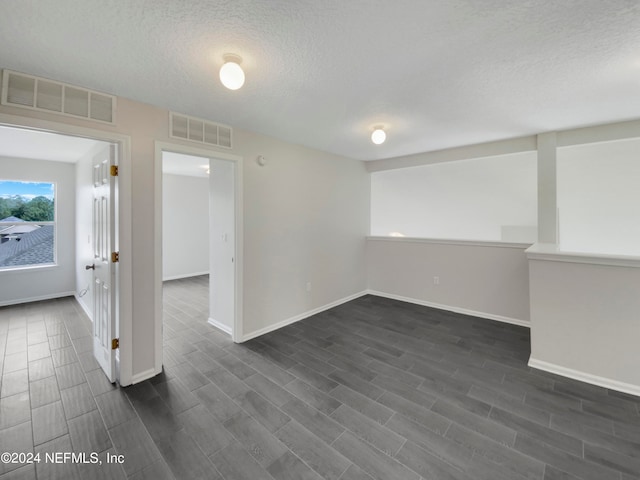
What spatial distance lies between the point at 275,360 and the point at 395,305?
2.52 meters

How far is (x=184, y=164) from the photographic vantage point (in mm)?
5316

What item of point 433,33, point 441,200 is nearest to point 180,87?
point 433,33

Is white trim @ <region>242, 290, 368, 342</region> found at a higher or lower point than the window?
lower

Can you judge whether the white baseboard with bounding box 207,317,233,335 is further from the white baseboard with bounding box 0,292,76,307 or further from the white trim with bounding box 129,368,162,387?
the white baseboard with bounding box 0,292,76,307

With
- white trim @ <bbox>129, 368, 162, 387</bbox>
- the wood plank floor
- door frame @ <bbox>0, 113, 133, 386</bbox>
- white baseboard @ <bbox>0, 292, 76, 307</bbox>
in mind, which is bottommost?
the wood plank floor

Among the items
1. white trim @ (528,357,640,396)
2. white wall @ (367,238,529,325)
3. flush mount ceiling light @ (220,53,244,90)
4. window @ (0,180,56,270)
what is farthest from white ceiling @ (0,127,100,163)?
white trim @ (528,357,640,396)

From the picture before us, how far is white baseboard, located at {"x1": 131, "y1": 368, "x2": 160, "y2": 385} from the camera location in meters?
2.46

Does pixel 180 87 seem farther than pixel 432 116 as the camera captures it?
No

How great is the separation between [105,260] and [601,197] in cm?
769

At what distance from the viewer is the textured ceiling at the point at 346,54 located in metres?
1.37

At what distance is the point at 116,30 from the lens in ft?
4.89

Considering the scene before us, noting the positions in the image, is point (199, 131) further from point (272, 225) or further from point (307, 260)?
point (307, 260)

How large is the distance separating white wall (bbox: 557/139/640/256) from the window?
29.5 feet

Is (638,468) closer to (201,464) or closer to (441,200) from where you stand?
(201,464)
